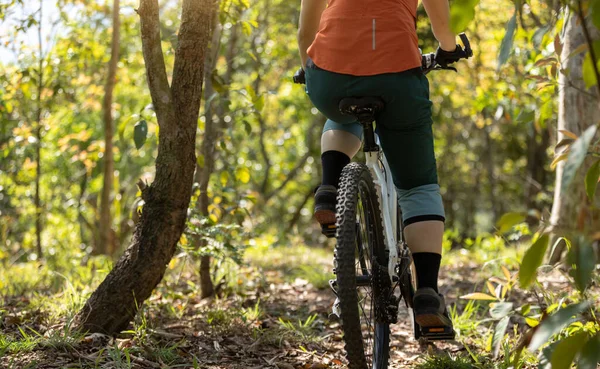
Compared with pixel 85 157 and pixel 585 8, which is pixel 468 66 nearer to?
pixel 85 157

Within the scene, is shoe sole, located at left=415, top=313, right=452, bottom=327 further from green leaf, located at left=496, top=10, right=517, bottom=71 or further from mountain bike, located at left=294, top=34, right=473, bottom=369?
green leaf, located at left=496, top=10, right=517, bottom=71

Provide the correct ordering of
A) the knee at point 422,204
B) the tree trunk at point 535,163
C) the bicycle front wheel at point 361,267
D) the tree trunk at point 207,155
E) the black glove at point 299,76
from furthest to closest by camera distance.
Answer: the tree trunk at point 535,163
the tree trunk at point 207,155
the black glove at point 299,76
the knee at point 422,204
the bicycle front wheel at point 361,267

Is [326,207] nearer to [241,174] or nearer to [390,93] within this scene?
[390,93]

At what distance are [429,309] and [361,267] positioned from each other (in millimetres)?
314

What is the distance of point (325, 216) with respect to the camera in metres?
2.37

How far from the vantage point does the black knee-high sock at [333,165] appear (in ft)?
8.13

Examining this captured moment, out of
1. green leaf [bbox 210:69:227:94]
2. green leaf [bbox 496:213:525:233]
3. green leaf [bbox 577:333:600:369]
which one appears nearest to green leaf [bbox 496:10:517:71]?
green leaf [bbox 496:213:525:233]

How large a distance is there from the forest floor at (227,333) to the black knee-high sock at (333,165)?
2.07ft

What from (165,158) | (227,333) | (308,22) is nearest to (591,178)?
(308,22)

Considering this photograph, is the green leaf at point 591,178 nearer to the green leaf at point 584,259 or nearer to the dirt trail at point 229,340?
the green leaf at point 584,259

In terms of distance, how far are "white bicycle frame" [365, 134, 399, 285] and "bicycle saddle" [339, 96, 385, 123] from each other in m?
0.23

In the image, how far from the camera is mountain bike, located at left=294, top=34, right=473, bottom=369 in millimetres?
2227

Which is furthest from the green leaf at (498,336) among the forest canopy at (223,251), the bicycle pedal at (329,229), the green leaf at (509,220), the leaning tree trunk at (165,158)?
the leaning tree trunk at (165,158)

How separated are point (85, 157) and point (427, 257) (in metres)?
4.57
